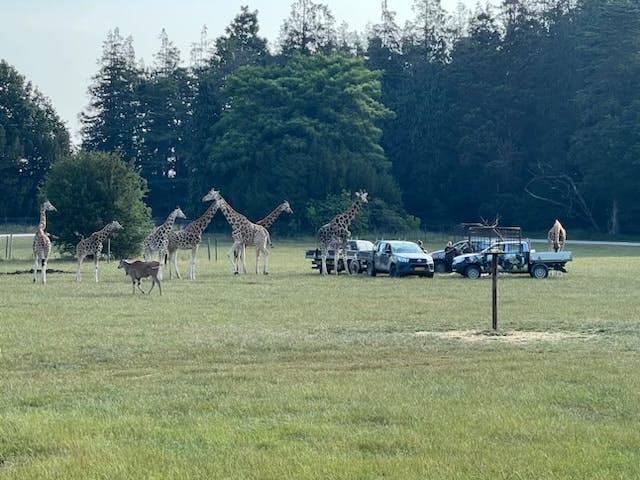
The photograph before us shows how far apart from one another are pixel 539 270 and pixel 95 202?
76.5 ft

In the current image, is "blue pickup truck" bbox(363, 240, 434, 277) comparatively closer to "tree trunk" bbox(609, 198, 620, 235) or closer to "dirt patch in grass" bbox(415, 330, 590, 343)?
"dirt patch in grass" bbox(415, 330, 590, 343)

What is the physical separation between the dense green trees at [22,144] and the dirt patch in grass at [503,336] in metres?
75.1

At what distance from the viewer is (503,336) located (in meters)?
19.5

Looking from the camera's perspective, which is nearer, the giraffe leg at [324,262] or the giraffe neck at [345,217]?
the giraffe leg at [324,262]

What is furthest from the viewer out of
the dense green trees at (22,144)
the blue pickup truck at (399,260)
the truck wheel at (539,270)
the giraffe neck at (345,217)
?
the dense green trees at (22,144)

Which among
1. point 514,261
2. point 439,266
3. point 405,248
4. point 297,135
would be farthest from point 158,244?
point 297,135

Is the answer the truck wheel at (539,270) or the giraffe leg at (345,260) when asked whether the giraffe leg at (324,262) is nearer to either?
the giraffe leg at (345,260)

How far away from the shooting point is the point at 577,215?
89.2 m

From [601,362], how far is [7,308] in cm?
1370

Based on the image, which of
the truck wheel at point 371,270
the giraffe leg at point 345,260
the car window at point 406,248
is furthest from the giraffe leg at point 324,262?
the car window at point 406,248

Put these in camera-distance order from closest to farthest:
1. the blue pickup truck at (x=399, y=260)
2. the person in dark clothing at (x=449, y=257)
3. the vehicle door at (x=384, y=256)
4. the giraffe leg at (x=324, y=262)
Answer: the blue pickup truck at (x=399, y=260)
the vehicle door at (x=384, y=256)
the giraffe leg at (x=324, y=262)
the person in dark clothing at (x=449, y=257)

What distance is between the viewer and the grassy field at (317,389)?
9.66m

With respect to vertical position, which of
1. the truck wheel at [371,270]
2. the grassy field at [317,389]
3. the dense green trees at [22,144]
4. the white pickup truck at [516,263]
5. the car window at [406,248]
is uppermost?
the dense green trees at [22,144]

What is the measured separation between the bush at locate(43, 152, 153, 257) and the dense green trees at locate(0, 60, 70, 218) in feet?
128
